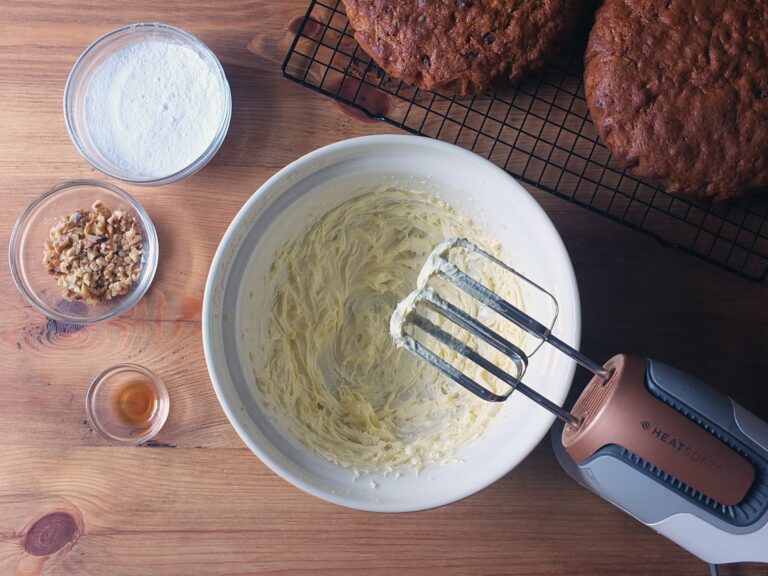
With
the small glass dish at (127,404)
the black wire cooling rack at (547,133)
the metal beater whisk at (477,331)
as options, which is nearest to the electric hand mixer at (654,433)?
the metal beater whisk at (477,331)

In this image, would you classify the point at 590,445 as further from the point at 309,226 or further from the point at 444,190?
the point at 309,226

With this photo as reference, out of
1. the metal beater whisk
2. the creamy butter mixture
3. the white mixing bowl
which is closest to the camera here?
the metal beater whisk

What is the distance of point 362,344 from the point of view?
1386 millimetres

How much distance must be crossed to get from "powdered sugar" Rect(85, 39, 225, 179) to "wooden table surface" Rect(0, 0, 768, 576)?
5cm

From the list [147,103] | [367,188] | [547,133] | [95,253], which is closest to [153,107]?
[147,103]

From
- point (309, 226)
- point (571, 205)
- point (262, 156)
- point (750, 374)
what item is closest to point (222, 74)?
point (262, 156)

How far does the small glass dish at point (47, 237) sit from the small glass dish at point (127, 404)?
12cm

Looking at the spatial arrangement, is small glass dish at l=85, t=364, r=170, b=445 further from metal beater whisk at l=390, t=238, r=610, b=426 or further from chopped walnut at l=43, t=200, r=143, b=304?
metal beater whisk at l=390, t=238, r=610, b=426

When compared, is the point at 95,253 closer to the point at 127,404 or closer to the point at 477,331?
the point at 127,404

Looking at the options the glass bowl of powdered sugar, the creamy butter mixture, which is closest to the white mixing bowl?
the creamy butter mixture

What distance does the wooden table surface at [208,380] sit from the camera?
133cm

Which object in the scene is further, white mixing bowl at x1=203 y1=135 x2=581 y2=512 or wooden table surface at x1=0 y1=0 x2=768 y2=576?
wooden table surface at x1=0 y1=0 x2=768 y2=576

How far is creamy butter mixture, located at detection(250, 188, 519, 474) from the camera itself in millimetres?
1286

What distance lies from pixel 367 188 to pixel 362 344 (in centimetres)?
32
